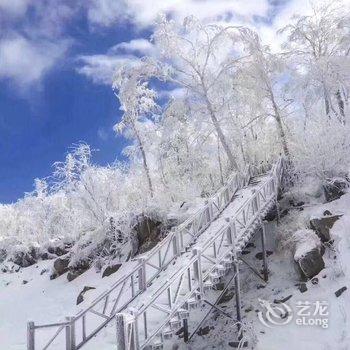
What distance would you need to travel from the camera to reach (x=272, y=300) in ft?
49.0

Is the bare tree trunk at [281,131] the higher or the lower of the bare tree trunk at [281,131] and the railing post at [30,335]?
the higher

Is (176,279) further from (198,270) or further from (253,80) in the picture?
(253,80)

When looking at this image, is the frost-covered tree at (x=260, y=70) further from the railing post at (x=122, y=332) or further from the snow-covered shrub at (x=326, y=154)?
the railing post at (x=122, y=332)

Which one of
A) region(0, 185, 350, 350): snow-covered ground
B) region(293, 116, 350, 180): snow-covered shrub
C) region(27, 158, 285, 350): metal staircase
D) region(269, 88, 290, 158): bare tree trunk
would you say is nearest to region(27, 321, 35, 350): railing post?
region(27, 158, 285, 350): metal staircase

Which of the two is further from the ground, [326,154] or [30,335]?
[326,154]

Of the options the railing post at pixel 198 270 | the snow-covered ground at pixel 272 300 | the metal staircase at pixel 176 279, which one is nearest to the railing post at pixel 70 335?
the metal staircase at pixel 176 279

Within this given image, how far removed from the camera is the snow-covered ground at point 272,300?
12.8 m

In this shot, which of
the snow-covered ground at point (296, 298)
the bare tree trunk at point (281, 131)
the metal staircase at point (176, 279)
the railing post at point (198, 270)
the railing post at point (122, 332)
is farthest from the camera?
the bare tree trunk at point (281, 131)

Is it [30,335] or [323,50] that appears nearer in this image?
[30,335]

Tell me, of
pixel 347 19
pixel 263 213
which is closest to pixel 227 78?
pixel 347 19

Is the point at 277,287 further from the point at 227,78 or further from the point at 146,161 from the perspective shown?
the point at 146,161

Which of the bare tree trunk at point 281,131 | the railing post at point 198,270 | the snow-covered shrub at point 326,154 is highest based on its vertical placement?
the bare tree trunk at point 281,131

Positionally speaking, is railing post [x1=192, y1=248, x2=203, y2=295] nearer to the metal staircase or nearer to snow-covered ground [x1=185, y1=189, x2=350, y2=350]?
the metal staircase

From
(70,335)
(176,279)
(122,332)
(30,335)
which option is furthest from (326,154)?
(30,335)
